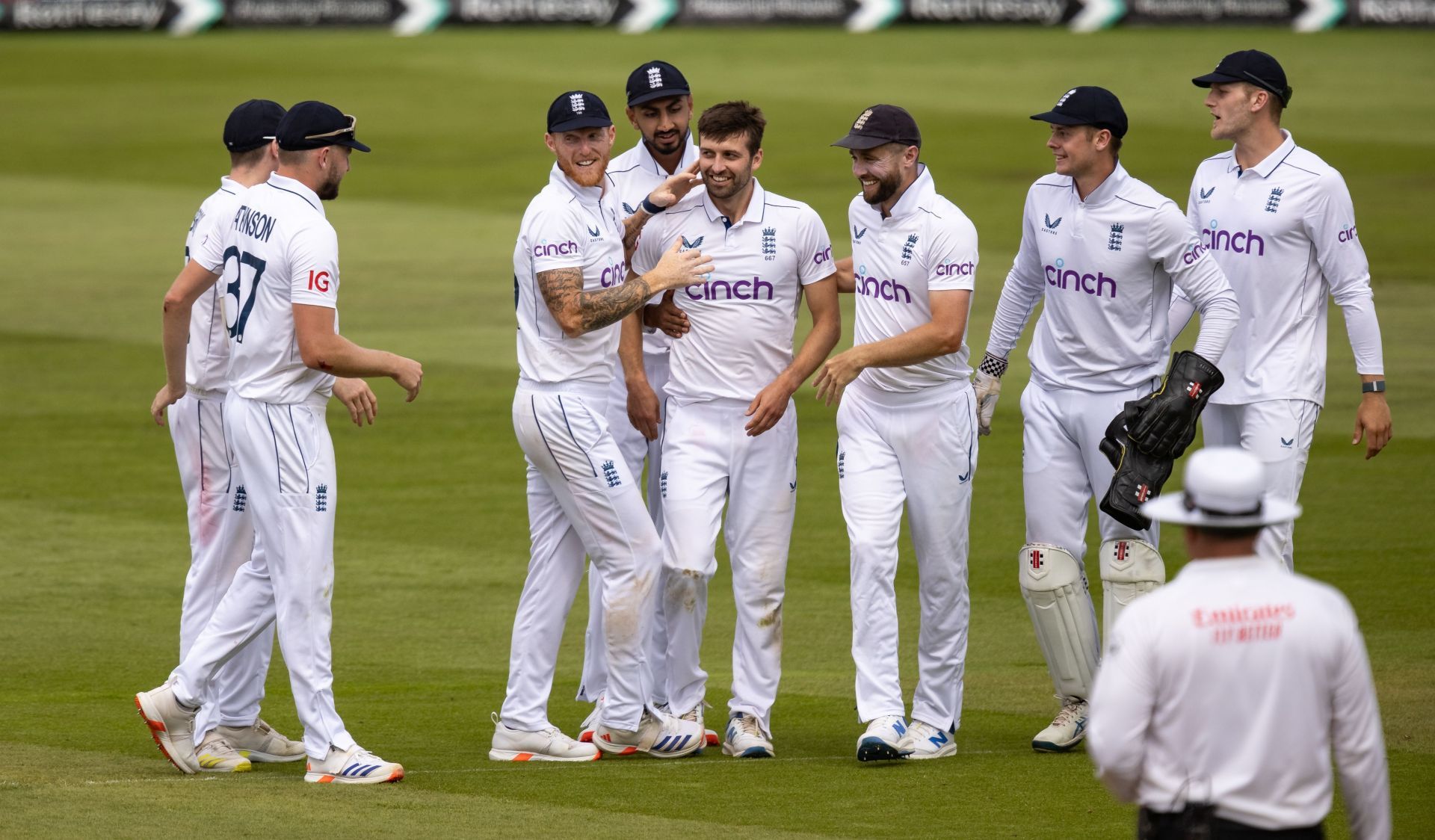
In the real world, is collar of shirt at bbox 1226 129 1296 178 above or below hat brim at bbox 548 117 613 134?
below

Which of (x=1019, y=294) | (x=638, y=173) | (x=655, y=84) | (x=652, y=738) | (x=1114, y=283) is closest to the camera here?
(x=1114, y=283)

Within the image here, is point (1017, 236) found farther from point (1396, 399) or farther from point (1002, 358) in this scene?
point (1002, 358)

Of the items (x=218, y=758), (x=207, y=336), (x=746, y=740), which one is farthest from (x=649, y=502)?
(x=218, y=758)

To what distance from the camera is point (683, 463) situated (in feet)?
25.2

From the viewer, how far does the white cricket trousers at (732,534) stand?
7637mm

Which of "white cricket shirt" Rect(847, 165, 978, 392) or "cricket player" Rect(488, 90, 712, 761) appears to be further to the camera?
"white cricket shirt" Rect(847, 165, 978, 392)

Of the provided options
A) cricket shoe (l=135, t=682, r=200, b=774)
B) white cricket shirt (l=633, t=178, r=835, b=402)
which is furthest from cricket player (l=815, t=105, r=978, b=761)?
cricket shoe (l=135, t=682, r=200, b=774)

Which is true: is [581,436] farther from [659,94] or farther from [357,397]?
[659,94]

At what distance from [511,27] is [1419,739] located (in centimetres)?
3220

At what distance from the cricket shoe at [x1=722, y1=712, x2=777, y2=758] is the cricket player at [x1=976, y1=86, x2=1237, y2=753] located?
1.07 metres

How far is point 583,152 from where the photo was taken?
292 inches

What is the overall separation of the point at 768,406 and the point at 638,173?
1.70 metres

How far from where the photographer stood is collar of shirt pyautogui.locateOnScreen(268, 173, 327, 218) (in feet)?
22.6

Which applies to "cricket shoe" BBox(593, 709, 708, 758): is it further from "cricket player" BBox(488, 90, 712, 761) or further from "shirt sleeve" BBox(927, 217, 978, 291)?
"shirt sleeve" BBox(927, 217, 978, 291)
